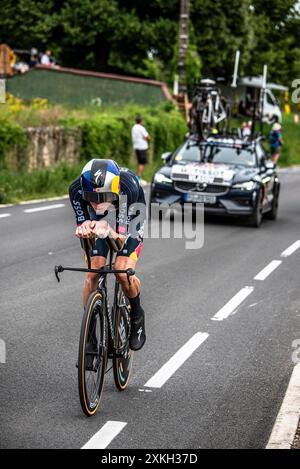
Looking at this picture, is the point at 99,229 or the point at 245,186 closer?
the point at 99,229

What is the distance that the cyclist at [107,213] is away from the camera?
22.4 ft

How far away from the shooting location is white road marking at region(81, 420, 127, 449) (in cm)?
620

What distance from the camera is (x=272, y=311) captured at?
10.9 meters

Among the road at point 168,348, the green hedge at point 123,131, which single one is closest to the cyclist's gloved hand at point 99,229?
the road at point 168,348

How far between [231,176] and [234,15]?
109ft

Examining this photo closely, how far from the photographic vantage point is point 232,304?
1121 cm

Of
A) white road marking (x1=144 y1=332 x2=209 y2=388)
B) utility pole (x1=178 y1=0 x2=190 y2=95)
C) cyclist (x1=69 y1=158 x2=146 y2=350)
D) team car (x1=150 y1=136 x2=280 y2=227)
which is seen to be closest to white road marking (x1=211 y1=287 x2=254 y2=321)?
white road marking (x1=144 y1=332 x2=209 y2=388)

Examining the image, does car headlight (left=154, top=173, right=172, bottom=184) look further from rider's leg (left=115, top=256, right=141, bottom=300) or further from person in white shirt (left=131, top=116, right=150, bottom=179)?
rider's leg (left=115, top=256, right=141, bottom=300)

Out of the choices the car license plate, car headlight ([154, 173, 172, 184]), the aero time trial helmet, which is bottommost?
the car license plate

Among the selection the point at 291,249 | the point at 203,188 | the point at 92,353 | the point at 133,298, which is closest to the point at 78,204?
the point at 133,298

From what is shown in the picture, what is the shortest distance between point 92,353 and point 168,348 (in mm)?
2430

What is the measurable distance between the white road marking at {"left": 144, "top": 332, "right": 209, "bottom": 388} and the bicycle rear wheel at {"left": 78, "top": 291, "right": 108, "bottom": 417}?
2.93ft

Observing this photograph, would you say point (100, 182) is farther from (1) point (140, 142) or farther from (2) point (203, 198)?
(1) point (140, 142)

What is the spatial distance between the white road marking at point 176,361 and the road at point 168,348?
0.02 metres
